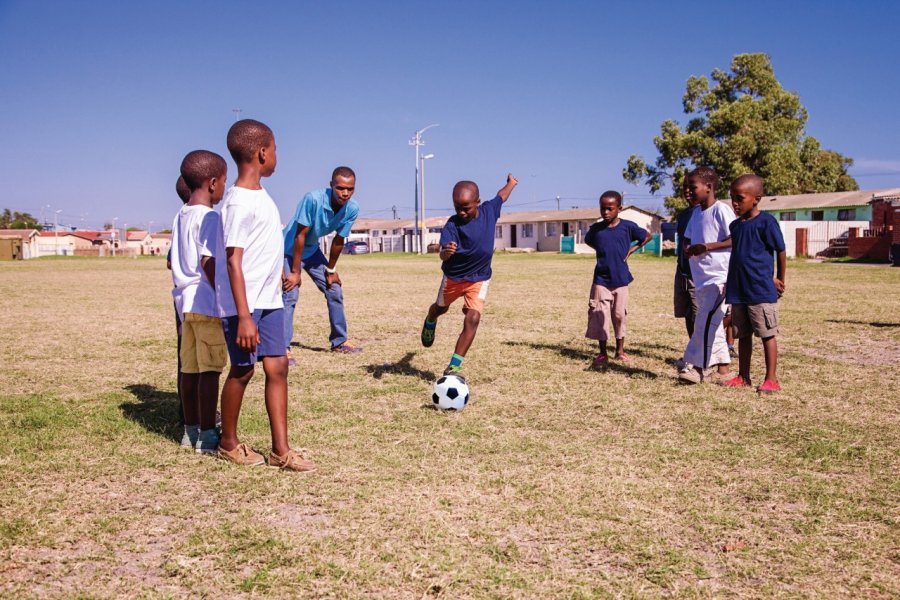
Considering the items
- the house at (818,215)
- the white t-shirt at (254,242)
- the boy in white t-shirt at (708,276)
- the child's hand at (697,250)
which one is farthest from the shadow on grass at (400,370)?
the house at (818,215)

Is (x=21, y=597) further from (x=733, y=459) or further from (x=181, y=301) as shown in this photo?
(x=733, y=459)

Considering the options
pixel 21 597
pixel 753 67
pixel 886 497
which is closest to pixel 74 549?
pixel 21 597

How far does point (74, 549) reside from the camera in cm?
304

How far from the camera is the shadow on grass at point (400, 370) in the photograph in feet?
22.7

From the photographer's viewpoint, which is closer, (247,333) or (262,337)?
(247,333)

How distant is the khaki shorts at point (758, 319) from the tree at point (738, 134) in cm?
3976

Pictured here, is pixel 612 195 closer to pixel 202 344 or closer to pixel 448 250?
pixel 448 250

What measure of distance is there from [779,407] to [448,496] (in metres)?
3.22

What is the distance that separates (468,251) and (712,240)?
2269mm

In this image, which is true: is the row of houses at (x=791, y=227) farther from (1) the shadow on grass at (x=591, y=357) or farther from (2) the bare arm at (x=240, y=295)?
(2) the bare arm at (x=240, y=295)

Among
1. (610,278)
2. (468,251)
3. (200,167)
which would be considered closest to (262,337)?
(200,167)

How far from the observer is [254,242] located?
3.91m

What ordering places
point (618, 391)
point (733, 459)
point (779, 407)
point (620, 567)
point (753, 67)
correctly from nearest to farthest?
1. point (620, 567)
2. point (733, 459)
3. point (779, 407)
4. point (618, 391)
5. point (753, 67)

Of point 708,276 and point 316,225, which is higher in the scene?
point 316,225
